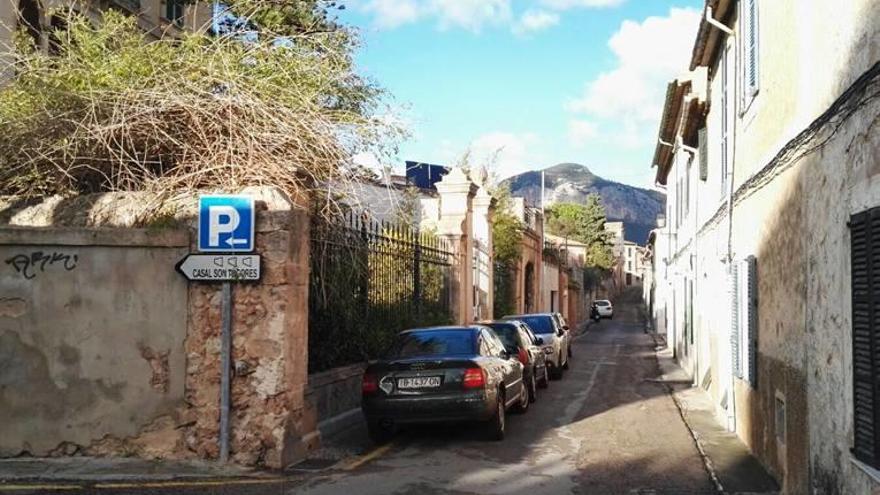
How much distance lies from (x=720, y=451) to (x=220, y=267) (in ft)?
21.0

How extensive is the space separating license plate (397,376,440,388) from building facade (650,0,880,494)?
3765mm

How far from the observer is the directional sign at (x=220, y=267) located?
370 inches

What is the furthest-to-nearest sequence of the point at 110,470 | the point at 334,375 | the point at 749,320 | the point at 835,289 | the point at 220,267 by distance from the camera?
the point at 334,375
the point at 749,320
the point at 220,267
the point at 110,470
the point at 835,289

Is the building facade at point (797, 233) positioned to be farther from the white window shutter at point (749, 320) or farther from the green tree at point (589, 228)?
the green tree at point (589, 228)

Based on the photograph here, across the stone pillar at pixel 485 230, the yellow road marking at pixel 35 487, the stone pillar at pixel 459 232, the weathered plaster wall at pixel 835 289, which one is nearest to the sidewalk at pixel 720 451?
the weathered plaster wall at pixel 835 289

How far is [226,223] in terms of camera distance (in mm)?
9391

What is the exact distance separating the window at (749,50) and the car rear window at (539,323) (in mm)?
11260

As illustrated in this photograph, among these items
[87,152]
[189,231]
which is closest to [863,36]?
[189,231]

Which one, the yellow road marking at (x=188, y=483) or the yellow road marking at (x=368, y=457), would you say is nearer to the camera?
the yellow road marking at (x=188, y=483)

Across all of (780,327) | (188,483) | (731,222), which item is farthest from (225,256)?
(731,222)

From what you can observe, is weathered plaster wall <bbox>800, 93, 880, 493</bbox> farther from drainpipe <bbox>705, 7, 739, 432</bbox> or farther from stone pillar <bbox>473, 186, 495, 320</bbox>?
stone pillar <bbox>473, 186, 495, 320</bbox>

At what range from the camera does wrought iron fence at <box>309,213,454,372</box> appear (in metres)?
11.9

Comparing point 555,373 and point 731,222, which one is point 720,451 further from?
point 555,373

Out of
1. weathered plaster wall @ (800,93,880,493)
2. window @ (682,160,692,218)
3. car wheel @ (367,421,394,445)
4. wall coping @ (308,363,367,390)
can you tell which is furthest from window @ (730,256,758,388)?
window @ (682,160,692,218)
